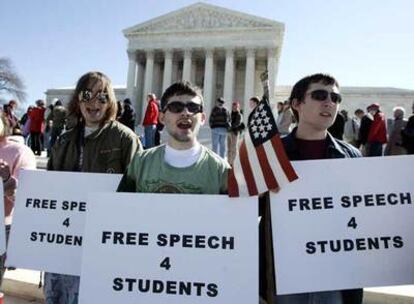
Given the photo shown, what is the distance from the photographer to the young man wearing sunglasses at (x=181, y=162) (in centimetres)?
283

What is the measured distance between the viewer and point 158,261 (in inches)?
104

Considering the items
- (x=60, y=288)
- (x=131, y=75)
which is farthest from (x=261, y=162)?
(x=131, y=75)

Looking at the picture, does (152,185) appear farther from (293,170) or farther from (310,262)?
Answer: (310,262)

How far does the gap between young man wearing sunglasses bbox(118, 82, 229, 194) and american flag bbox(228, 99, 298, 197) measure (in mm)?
184

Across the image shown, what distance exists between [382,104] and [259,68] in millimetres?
15978

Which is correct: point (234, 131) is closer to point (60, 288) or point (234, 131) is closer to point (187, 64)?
point (60, 288)

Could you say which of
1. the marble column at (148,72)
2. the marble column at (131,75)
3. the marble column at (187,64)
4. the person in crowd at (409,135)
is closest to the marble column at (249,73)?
the marble column at (187,64)

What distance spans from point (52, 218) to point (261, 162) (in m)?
1.78

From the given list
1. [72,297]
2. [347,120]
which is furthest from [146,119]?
[72,297]

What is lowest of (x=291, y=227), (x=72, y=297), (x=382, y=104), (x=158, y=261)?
(x=72, y=297)

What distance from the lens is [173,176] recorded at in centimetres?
283

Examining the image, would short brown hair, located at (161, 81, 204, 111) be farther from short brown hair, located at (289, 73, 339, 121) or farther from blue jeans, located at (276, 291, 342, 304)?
blue jeans, located at (276, 291, 342, 304)

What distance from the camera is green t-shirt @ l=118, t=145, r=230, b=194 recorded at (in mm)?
2818

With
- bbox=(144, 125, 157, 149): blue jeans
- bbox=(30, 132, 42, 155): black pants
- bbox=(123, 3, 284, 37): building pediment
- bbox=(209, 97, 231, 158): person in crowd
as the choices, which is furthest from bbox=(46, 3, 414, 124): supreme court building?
bbox=(209, 97, 231, 158): person in crowd
